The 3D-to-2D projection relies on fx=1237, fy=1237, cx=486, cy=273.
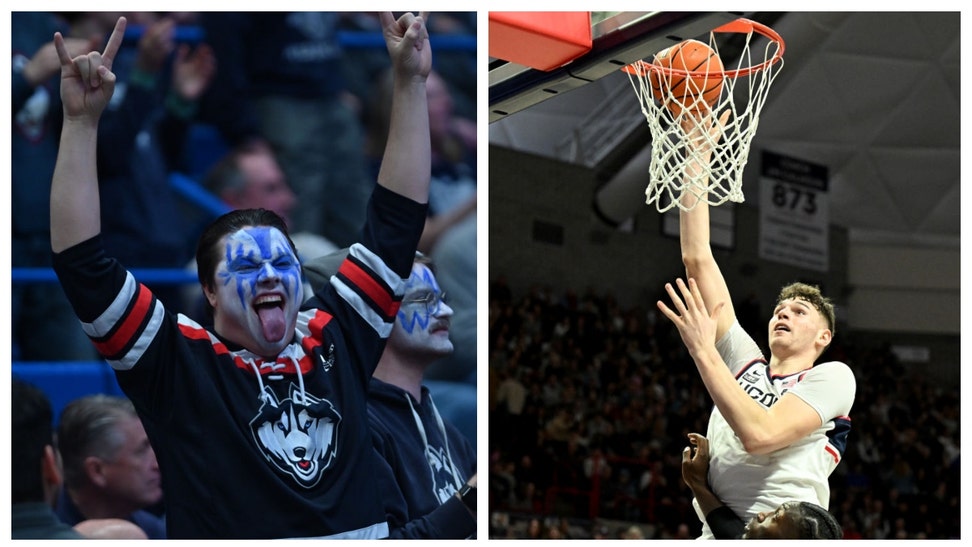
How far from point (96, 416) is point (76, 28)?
153 cm

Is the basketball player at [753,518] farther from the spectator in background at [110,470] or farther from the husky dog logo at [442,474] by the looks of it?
the spectator in background at [110,470]

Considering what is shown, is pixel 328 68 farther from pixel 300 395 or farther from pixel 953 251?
pixel 953 251

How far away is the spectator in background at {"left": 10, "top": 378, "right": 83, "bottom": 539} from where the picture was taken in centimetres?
471

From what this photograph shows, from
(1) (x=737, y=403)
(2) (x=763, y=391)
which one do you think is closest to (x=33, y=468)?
(1) (x=737, y=403)

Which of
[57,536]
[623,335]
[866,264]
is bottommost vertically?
[57,536]

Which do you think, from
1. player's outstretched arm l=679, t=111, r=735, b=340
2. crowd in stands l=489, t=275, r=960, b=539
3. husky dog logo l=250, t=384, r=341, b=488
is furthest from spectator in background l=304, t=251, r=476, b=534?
crowd in stands l=489, t=275, r=960, b=539

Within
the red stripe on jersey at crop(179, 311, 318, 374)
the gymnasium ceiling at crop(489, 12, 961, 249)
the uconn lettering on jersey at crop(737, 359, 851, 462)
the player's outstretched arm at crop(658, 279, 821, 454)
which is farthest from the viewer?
the gymnasium ceiling at crop(489, 12, 961, 249)

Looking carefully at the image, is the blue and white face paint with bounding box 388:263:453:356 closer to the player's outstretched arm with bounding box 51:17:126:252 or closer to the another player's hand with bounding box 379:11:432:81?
the another player's hand with bounding box 379:11:432:81

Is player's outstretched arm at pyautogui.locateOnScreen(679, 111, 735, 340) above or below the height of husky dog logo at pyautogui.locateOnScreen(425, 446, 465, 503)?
above

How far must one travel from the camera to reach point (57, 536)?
4719mm

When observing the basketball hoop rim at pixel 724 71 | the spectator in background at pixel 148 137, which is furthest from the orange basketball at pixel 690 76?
the spectator in background at pixel 148 137

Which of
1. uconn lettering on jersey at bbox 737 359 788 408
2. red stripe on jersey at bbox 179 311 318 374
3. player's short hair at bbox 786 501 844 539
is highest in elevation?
red stripe on jersey at bbox 179 311 318 374

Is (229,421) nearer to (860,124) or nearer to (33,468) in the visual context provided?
(33,468)
